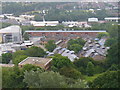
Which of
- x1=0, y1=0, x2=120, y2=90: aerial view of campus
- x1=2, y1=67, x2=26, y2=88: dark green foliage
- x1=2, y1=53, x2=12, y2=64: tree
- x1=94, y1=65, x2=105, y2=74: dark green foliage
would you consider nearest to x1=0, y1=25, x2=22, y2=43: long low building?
x1=0, y1=0, x2=120, y2=90: aerial view of campus

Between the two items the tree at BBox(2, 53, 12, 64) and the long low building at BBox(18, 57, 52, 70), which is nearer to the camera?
the long low building at BBox(18, 57, 52, 70)

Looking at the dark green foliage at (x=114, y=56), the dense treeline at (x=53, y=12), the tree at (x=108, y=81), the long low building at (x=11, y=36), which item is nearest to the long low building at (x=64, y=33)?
the long low building at (x=11, y=36)

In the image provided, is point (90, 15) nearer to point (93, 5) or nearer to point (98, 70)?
point (93, 5)

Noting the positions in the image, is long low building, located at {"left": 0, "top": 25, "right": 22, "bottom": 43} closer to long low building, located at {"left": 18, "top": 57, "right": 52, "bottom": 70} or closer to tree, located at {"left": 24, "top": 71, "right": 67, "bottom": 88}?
long low building, located at {"left": 18, "top": 57, "right": 52, "bottom": 70}

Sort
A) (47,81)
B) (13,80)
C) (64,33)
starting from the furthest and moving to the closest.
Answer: (64,33) < (13,80) < (47,81)

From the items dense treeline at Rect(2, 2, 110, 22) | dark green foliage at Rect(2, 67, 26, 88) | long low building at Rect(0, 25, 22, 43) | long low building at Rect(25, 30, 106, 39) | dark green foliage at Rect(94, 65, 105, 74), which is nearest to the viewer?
dark green foliage at Rect(2, 67, 26, 88)

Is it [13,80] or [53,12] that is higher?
[53,12]

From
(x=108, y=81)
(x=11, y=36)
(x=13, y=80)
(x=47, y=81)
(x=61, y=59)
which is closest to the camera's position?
(x=47, y=81)

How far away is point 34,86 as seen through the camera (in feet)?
8.79

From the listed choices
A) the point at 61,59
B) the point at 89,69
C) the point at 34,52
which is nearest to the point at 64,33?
the point at 34,52

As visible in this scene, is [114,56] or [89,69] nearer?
[89,69]

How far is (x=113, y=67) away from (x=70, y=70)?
2.85 feet

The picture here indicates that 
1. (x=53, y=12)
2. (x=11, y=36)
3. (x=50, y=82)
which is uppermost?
(x=53, y=12)

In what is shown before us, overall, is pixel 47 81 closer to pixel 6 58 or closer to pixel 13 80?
pixel 13 80
